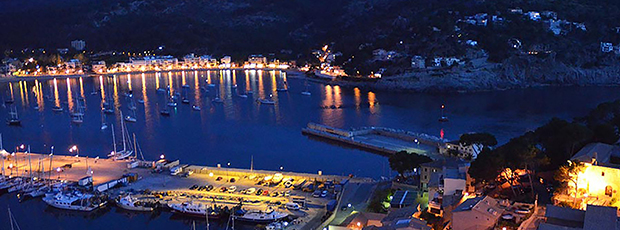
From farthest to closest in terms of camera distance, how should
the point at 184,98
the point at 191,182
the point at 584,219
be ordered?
the point at 184,98, the point at 191,182, the point at 584,219

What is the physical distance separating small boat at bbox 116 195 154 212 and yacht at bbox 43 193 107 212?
48 cm

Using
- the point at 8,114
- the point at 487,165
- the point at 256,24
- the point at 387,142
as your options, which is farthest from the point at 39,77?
the point at 487,165

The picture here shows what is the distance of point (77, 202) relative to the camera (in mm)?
13836

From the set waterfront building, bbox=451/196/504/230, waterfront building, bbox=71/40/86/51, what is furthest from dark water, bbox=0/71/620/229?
waterfront building, bbox=71/40/86/51

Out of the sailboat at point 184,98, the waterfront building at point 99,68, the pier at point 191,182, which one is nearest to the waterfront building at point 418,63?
the sailboat at point 184,98

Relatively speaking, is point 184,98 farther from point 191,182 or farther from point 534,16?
point 534,16

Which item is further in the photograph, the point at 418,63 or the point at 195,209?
the point at 418,63

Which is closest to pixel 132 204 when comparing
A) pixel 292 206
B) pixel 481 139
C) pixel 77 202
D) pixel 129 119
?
pixel 77 202

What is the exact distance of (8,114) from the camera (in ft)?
92.9

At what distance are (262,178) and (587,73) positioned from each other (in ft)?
95.3

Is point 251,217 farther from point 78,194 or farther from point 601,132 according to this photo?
point 601,132

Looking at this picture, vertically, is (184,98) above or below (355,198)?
below

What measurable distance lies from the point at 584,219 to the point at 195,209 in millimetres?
7960

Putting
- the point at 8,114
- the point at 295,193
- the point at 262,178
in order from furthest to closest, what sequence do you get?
the point at 8,114, the point at 262,178, the point at 295,193
